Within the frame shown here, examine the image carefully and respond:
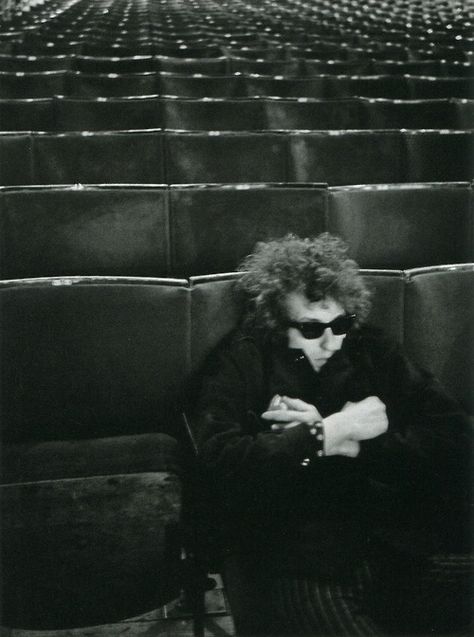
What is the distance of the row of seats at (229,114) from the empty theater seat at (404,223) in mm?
462

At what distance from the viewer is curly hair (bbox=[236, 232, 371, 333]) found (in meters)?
0.54

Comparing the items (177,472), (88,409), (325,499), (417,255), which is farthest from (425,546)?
(417,255)

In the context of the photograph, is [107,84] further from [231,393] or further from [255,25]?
[255,25]

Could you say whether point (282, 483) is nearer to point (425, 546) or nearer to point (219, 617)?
point (425, 546)

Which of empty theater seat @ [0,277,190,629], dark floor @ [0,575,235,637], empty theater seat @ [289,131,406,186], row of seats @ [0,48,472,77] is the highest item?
row of seats @ [0,48,472,77]

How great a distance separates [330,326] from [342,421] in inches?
3.1

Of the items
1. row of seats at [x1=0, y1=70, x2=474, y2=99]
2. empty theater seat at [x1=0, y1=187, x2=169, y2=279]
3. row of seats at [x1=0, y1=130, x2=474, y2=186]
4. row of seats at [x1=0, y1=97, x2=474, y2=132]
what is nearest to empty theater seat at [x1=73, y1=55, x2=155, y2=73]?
row of seats at [x1=0, y1=70, x2=474, y2=99]

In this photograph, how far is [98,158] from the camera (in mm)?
984

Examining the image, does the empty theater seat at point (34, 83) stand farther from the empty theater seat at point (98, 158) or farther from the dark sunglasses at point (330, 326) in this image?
the dark sunglasses at point (330, 326)

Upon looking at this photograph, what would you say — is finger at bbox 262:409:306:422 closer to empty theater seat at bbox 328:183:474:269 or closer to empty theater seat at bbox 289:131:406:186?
empty theater seat at bbox 328:183:474:269

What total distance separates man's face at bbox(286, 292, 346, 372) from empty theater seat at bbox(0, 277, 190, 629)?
0.12m

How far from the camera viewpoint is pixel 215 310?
61 centimetres

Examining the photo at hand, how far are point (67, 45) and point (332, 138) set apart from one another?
1.27 m

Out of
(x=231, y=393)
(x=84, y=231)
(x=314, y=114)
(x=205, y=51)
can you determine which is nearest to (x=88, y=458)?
(x=231, y=393)
